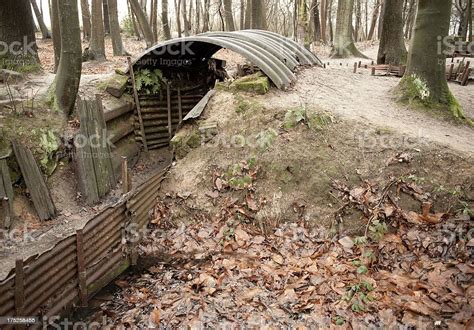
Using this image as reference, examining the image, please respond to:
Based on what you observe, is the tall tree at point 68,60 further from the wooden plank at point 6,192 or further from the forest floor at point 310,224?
the forest floor at point 310,224

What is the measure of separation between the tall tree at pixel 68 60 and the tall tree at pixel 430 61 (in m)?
7.31

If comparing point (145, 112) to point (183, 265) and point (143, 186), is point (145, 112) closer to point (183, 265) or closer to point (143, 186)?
point (143, 186)

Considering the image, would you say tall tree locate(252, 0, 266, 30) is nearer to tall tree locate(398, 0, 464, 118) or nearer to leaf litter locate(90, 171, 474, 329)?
tall tree locate(398, 0, 464, 118)

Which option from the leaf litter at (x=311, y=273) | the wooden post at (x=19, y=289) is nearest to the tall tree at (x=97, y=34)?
the leaf litter at (x=311, y=273)

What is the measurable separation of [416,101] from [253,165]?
394 centimetres

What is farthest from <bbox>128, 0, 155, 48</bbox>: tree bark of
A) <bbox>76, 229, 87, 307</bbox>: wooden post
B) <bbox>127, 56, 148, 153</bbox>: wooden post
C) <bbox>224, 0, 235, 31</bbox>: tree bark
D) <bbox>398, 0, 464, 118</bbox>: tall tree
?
<bbox>76, 229, 87, 307</bbox>: wooden post

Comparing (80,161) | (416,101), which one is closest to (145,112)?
(80,161)

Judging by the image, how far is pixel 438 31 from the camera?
7.43 m

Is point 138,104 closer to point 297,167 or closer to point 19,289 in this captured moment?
point 297,167

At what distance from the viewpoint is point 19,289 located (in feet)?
14.0

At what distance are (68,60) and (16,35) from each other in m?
2.82

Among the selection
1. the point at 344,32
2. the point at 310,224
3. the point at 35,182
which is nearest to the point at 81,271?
the point at 35,182

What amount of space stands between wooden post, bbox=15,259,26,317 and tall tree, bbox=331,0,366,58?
14854 mm

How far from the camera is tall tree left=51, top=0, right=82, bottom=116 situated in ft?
25.6
